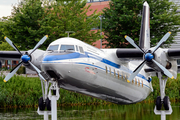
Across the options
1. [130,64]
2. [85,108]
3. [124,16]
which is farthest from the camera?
[124,16]

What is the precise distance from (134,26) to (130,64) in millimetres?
25618

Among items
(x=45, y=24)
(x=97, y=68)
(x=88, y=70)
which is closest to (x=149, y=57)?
(x=97, y=68)

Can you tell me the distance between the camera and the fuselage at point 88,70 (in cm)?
1449

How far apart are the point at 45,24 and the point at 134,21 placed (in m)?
14.5

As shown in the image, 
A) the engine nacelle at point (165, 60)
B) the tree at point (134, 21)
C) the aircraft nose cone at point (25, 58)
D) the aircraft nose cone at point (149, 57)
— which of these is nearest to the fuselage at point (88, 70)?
the aircraft nose cone at point (149, 57)

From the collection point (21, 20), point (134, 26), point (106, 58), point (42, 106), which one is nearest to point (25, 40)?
point (21, 20)

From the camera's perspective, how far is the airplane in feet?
48.3

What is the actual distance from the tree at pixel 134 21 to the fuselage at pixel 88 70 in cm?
2603

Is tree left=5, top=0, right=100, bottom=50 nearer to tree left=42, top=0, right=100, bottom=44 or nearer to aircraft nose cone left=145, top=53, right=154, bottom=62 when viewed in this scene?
tree left=42, top=0, right=100, bottom=44

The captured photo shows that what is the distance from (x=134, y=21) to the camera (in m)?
46.1

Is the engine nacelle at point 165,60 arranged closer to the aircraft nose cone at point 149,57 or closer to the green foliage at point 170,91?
the aircraft nose cone at point 149,57

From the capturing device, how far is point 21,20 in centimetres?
4012

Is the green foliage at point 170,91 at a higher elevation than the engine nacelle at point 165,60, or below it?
below

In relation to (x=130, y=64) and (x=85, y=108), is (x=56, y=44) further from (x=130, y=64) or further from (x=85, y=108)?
(x=85, y=108)
